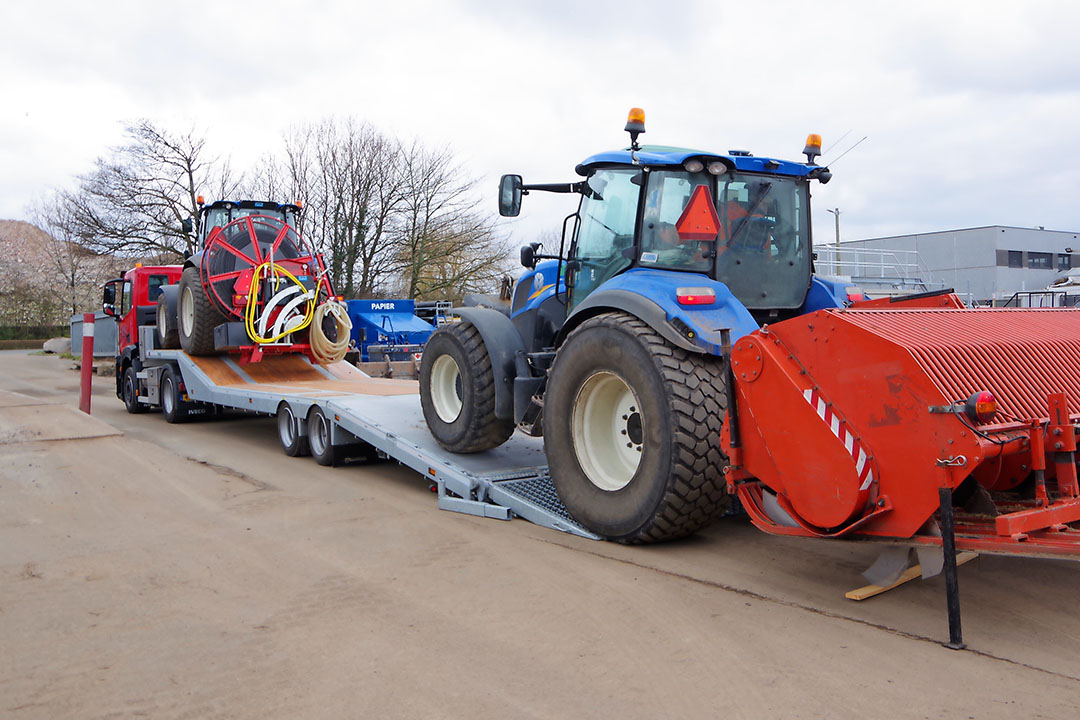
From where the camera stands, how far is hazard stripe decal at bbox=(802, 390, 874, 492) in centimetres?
394

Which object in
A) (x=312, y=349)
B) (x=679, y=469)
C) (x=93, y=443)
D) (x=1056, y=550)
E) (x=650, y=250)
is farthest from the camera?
(x=312, y=349)

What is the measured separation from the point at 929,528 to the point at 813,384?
0.82 metres

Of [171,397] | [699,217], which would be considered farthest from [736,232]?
[171,397]

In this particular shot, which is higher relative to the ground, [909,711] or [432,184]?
[432,184]

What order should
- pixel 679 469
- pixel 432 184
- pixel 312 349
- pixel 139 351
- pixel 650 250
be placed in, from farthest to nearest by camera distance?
pixel 432 184
pixel 139 351
pixel 312 349
pixel 650 250
pixel 679 469

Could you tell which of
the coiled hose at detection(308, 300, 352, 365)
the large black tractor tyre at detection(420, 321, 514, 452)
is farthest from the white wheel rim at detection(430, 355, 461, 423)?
the coiled hose at detection(308, 300, 352, 365)

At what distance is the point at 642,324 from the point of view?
5.20 meters

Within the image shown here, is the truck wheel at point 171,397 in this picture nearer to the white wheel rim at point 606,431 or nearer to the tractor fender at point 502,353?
the tractor fender at point 502,353

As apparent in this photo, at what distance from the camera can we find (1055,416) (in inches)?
151

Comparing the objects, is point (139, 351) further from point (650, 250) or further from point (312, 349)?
point (650, 250)

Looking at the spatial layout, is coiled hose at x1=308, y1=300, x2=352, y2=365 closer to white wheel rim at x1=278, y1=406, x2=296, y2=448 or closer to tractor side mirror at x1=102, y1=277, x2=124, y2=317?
white wheel rim at x1=278, y1=406, x2=296, y2=448

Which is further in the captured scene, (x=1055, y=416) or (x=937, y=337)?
(x=937, y=337)

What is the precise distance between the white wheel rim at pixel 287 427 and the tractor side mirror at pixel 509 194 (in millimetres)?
4083

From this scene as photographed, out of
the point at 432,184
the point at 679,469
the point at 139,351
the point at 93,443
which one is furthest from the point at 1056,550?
the point at 432,184
